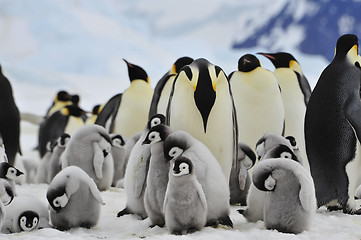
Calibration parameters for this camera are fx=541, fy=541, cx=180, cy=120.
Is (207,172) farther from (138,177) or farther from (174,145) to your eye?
(138,177)

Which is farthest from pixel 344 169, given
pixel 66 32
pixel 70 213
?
pixel 66 32

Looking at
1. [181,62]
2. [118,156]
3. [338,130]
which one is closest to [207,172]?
[338,130]

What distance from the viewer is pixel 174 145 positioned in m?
2.38

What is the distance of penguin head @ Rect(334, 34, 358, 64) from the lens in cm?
317

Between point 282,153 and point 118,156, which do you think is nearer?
point 282,153

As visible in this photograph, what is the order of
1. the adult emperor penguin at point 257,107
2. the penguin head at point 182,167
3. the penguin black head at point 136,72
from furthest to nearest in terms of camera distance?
the penguin black head at point 136,72 → the adult emperor penguin at point 257,107 → the penguin head at point 182,167

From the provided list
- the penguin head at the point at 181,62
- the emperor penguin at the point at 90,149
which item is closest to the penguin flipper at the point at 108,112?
the penguin head at the point at 181,62

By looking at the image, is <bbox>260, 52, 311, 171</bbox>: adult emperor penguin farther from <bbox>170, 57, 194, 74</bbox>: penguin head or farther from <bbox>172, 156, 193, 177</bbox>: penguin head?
<bbox>172, 156, 193, 177</bbox>: penguin head

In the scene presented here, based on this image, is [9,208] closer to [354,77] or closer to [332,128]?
[332,128]

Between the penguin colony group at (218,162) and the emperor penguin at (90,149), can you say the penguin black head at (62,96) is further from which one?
the emperor penguin at (90,149)

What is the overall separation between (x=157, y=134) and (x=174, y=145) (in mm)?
150

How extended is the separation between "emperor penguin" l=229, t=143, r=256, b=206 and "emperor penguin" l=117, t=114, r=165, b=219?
Answer: 23.7 inches

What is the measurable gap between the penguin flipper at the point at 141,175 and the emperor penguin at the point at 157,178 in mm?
108

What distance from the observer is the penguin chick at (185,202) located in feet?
7.32
